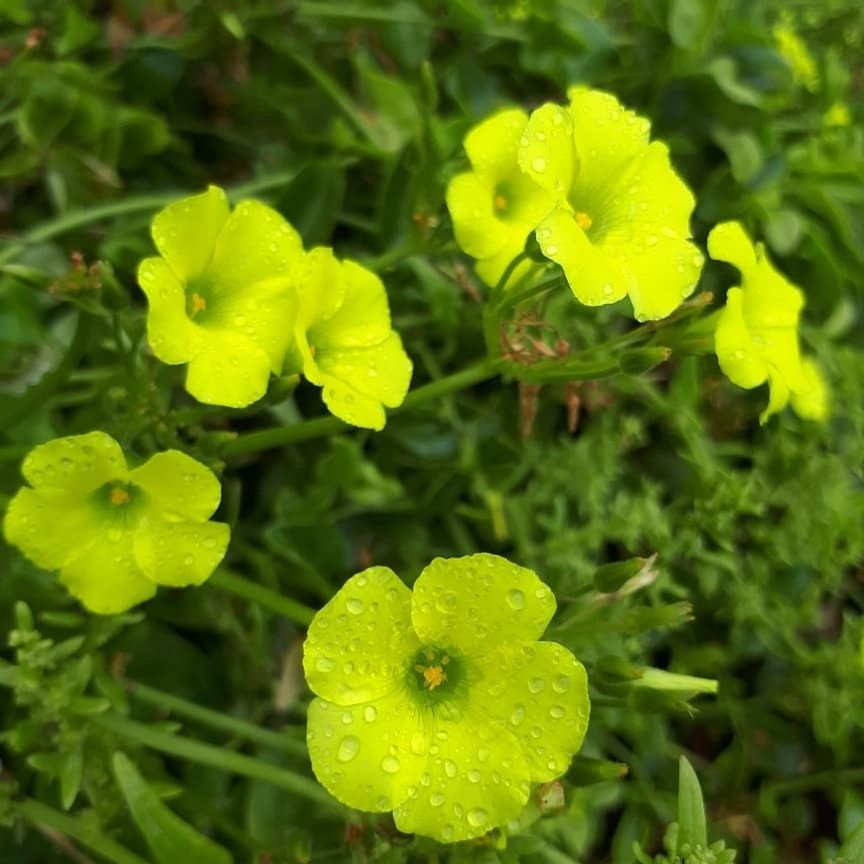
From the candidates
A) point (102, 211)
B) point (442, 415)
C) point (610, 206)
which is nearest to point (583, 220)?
point (610, 206)

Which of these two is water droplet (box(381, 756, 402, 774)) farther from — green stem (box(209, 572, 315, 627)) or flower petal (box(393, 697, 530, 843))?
green stem (box(209, 572, 315, 627))

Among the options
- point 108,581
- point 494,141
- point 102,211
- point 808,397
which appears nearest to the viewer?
point 108,581

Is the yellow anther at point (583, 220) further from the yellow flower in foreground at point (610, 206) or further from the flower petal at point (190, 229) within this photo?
the flower petal at point (190, 229)

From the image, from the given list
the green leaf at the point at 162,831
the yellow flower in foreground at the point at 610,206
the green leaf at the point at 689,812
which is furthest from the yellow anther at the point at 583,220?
the green leaf at the point at 162,831

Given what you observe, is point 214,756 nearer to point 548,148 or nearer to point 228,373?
point 228,373

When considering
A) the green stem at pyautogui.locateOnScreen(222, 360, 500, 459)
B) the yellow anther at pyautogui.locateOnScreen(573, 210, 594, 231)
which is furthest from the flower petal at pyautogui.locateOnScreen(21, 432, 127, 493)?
the yellow anther at pyautogui.locateOnScreen(573, 210, 594, 231)

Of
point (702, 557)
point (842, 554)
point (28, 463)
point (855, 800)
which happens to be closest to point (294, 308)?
point (28, 463)

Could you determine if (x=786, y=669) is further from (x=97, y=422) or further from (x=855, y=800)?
(x=97, y=422)
